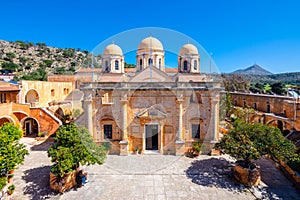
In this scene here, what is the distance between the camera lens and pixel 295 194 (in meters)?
9.15

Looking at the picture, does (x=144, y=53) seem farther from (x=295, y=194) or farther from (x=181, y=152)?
(x=295, y=194)

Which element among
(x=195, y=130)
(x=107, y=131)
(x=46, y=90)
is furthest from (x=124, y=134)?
(x=46, y=90)

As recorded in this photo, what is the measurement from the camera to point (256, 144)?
32.1 ft

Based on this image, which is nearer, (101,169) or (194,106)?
(101,169)

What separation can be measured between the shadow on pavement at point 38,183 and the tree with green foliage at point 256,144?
31.1 ft

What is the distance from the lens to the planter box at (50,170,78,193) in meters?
9.18

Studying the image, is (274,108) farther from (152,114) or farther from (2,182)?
(2,182)

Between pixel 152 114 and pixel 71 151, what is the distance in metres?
6.19

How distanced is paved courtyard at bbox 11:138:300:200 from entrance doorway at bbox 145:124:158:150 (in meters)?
1.04

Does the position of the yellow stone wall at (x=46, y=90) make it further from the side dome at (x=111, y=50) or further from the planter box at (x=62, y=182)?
the planter box at (x=62, y=182)

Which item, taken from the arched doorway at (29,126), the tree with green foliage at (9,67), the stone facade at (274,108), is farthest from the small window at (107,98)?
the tree with green foliage at (9,67)

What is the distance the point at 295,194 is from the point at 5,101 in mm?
23577

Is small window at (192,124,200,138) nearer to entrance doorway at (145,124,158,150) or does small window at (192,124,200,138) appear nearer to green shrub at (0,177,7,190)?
entrance doorway at (145,124,158,150)

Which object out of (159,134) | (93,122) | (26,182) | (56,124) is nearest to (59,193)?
(26,182)
